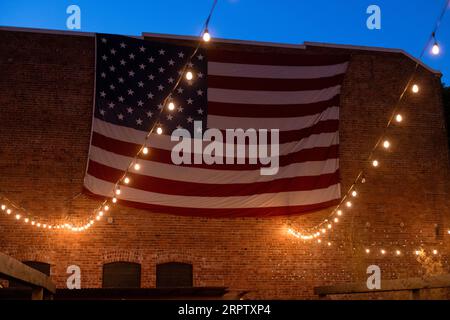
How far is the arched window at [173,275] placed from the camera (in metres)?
12.0

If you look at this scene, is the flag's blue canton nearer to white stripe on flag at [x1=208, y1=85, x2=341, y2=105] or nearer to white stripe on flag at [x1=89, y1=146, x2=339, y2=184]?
white stripe on flag at [x1=208, y1=85, x2=341, y2=105]

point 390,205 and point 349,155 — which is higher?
point 349,155

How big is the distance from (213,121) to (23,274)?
824 centimetres

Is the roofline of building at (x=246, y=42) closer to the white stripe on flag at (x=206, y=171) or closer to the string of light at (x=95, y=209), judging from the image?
the string of light at (x=95, y=209)

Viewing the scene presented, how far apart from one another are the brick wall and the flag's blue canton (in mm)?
471

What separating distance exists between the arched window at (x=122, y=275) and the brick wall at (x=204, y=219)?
0.17 meters

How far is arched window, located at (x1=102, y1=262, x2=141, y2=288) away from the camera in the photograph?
11750mm

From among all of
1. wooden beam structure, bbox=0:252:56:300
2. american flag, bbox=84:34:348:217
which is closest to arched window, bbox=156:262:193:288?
american flag, bbox=84:34:348:217

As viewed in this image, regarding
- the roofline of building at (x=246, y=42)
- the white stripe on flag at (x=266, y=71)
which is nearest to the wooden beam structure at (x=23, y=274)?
the white stripe on flag at (x=266, y=71)

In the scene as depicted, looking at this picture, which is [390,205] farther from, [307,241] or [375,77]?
[375,77]

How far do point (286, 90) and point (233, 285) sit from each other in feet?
16.0
